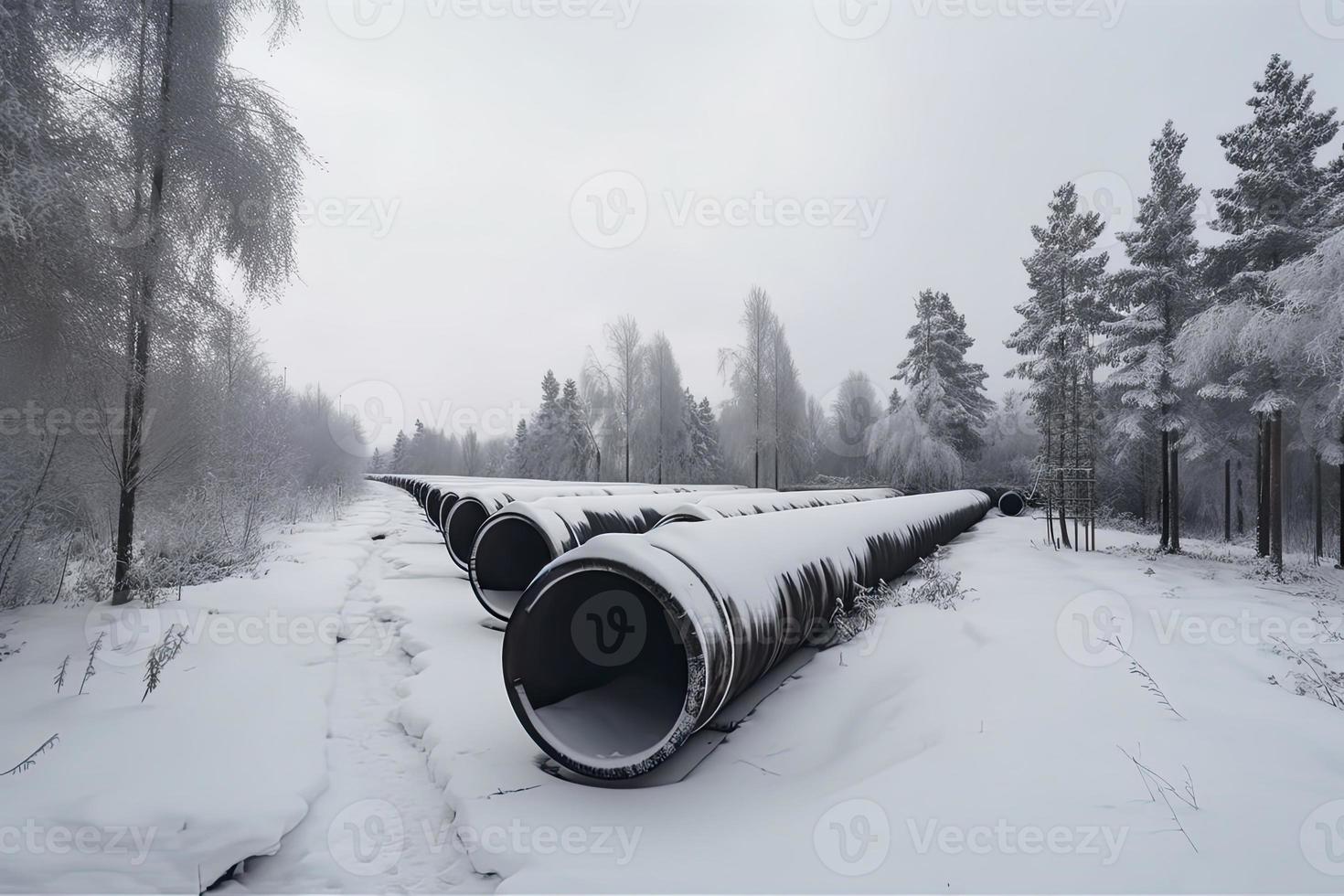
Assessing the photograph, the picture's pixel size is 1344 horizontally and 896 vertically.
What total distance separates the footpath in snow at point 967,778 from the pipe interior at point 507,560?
1.93m

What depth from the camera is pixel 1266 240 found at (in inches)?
479

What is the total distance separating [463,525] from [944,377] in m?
27.6

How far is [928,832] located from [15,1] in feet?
25.2

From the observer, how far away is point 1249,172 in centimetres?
1311

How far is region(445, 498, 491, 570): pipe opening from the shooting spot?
9125mm

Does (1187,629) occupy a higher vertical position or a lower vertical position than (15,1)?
lower

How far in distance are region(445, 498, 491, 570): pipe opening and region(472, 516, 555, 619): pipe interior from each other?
5.40ft

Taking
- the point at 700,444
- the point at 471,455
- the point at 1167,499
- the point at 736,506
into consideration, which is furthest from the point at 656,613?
the point at 471,455

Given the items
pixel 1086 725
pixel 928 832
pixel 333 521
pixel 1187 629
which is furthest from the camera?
pixel 333 521

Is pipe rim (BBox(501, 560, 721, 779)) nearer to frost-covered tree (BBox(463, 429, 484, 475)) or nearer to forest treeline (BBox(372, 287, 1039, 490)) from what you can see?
forest treeline (BBox(372, 287, 1039, 490))

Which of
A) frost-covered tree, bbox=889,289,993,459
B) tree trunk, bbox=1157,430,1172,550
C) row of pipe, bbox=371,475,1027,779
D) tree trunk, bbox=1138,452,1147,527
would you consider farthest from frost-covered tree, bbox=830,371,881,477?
row of pipe, bbox=371,475,1027,779

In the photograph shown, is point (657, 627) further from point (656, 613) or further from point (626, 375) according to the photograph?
point (626, 375)

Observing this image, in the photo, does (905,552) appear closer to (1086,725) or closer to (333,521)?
(1086,725)

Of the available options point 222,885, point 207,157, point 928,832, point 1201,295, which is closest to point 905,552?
point 928,832
